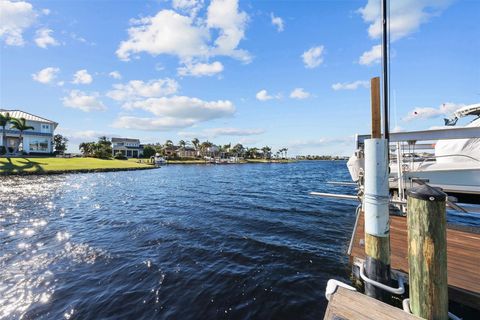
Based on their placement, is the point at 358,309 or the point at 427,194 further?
the point at 358,309

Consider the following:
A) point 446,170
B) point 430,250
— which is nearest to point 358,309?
point 430,250

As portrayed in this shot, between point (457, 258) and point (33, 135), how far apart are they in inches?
2523

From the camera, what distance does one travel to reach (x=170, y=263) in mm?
6223

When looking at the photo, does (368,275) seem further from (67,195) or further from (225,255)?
(67,195)

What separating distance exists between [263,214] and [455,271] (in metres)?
8.10

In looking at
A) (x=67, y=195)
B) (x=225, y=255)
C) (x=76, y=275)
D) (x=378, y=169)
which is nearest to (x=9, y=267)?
(x=76, y=275)

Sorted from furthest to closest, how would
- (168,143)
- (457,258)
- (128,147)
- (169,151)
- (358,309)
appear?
(168,143)
(169,151)
(128,147)
(457,258)
(358,309)

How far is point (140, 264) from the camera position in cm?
618

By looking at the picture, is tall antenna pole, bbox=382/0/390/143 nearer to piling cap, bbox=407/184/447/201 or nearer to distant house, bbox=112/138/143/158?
piling cap, bbox=407/184/447/201

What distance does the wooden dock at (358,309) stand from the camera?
2488 mm

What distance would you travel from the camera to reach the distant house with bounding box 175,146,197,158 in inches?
4212

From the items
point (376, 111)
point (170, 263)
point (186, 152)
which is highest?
point (186, 152)

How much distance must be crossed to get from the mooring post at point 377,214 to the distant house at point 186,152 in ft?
345

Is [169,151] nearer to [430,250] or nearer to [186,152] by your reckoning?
[186,152]
